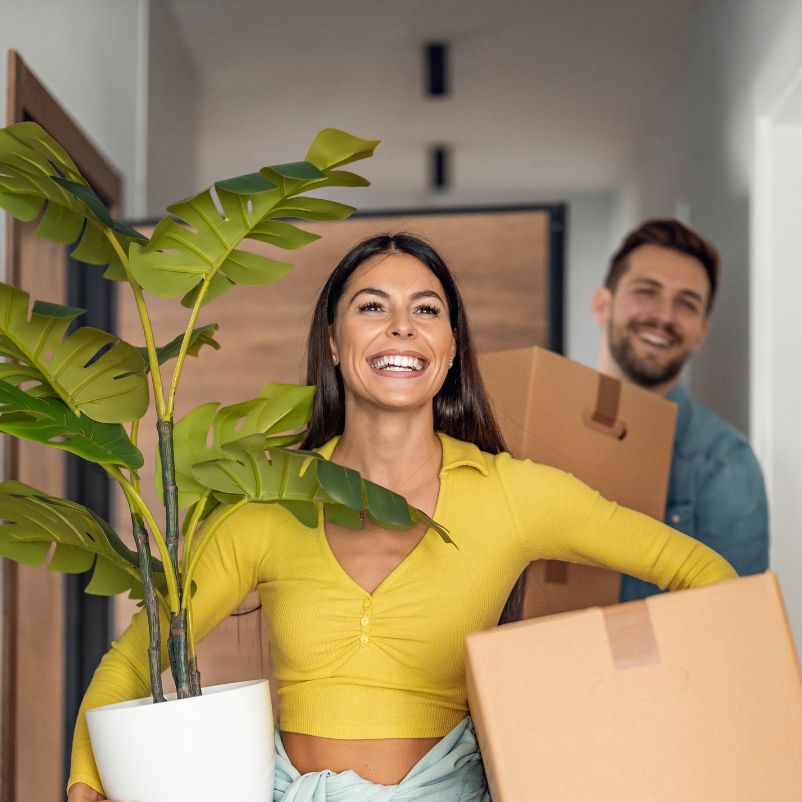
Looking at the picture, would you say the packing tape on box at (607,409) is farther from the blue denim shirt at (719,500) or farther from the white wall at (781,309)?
the white wall at (781,309)

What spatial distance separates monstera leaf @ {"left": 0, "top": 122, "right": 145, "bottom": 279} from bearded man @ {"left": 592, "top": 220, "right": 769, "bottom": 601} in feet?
4.19

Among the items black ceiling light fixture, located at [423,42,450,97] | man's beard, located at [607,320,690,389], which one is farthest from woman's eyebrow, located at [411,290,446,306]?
black ceiling light fixture, located at [423,42,450,97]

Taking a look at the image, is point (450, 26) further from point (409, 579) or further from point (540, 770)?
point (540, 770)

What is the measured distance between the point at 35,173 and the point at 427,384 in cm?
58

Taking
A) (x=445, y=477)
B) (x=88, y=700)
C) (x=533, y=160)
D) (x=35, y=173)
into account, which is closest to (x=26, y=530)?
(x=88, y=700)

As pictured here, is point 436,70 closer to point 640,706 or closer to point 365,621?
point 365,621

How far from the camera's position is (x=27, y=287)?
2475 mm

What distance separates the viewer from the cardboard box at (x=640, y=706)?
112 cm

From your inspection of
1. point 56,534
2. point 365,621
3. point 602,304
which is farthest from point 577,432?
point 602,304

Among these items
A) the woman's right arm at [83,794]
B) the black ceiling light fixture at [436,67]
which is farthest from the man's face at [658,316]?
the black ceiling light fixture at [436,67]

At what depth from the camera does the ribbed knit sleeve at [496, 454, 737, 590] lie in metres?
1.42

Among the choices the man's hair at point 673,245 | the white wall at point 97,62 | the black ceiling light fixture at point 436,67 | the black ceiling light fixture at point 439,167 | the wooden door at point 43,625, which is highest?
the black ceiling light fixture at point 436,67

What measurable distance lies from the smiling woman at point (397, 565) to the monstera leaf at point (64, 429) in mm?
290

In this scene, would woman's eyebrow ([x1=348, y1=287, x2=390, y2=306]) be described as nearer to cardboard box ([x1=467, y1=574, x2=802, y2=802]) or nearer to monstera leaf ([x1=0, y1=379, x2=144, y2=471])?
monstera leaf ([x1=0, y1=379, x2=144, y2=471])
